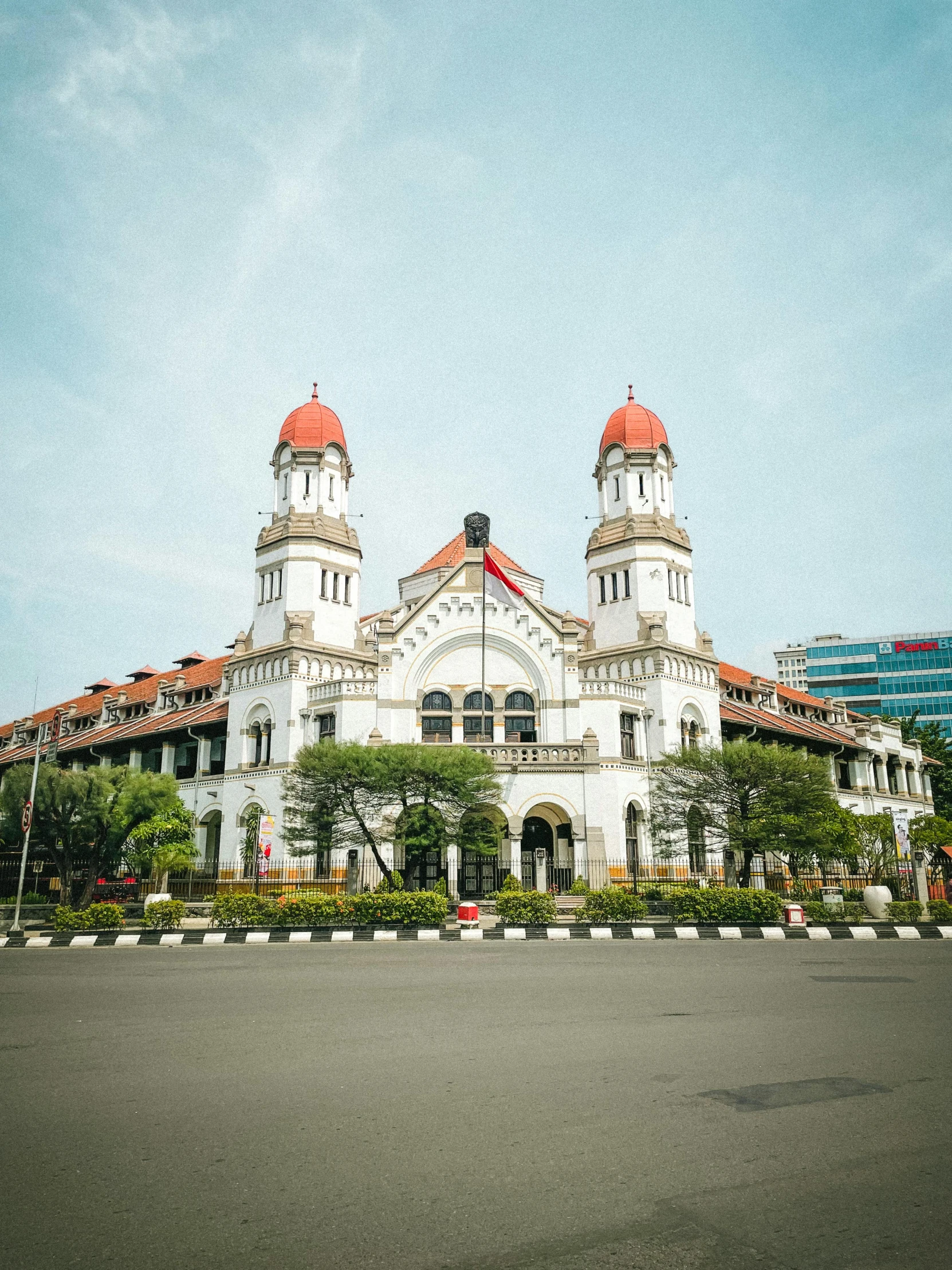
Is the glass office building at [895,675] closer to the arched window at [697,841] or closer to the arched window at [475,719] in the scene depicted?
the arched window at [697,841]

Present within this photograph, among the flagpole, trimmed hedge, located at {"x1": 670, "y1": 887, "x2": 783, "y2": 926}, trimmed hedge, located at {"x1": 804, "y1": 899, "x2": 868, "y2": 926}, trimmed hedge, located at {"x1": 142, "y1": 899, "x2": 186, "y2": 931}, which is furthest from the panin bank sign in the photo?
trimmed hedge, located at {"x1": 142, "y1": 899, "x2": 186, "y2": 931}

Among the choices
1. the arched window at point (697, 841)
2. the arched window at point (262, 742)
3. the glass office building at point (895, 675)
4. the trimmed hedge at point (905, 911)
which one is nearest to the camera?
the trimmed hedge at point (905, 911)

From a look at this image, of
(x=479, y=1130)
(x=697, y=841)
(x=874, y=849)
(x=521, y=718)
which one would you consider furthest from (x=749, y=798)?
(x=479, y=1130)

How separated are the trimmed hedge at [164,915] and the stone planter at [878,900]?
19.4 metres

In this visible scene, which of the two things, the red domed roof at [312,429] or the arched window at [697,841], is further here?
the red domed roof at [312,429]

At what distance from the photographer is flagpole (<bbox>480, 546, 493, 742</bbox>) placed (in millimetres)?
33906

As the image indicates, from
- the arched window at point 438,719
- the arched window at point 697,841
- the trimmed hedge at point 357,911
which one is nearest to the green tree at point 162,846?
the arched window at point 438,719

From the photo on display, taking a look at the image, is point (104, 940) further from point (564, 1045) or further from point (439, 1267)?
point (439, 1267)

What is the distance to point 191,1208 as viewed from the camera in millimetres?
4734

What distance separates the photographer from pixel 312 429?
4241 centimetres

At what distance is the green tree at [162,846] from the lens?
34562 mm

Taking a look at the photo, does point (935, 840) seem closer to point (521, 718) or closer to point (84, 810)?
point (521, 718)

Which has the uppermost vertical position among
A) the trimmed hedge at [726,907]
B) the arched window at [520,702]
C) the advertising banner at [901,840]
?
the arched window at [520,702]

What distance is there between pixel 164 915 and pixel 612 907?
1159 cm
